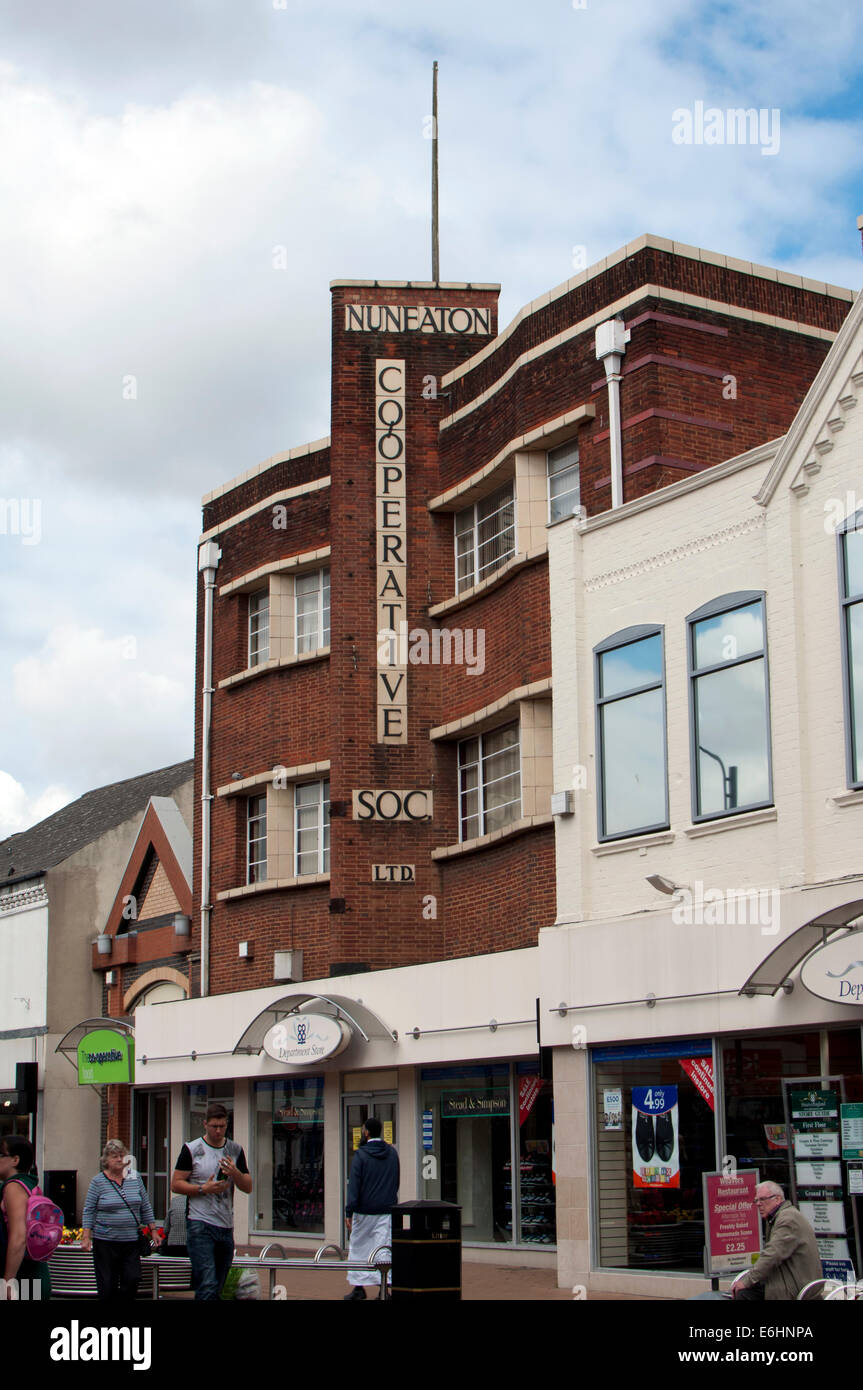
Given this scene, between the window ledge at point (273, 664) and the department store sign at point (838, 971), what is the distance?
493 inches

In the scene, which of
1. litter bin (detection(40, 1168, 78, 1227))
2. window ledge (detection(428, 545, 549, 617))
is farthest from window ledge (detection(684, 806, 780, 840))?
litter bin (detection(40, 1168, 78, 1227))

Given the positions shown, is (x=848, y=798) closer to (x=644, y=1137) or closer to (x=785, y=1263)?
(x=644, y=1137)

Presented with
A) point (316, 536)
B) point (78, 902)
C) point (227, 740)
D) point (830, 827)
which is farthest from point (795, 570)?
point (78, 902)

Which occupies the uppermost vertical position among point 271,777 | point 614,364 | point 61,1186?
point 614,364

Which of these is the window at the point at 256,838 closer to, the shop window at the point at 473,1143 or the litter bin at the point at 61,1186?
the litter bin at the point at 61,1186

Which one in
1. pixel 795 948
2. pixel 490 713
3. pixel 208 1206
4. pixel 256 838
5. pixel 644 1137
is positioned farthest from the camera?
pixel 256 838

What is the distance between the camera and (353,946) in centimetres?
2441

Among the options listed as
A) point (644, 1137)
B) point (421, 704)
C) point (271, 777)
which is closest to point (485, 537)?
point (421, 704)

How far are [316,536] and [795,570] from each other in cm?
1221

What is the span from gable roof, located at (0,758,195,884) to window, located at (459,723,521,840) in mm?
12123

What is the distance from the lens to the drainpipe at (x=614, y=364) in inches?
826

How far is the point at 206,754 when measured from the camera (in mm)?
28922

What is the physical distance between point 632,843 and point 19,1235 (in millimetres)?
9140
